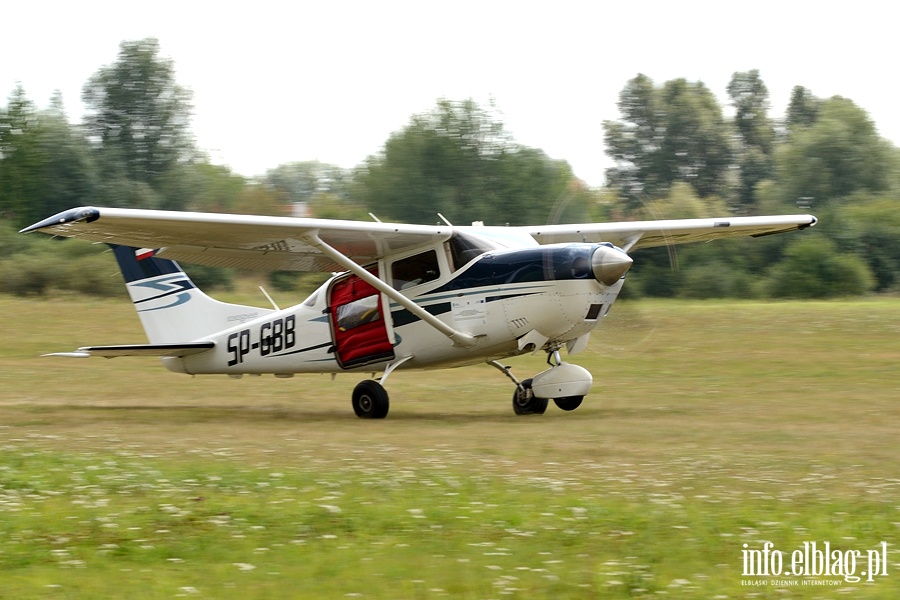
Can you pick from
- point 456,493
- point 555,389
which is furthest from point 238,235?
point 456,493

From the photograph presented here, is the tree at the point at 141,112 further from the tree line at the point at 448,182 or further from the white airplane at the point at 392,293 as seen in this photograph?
the white airplane at the point at 392,293

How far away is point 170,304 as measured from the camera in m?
17.1

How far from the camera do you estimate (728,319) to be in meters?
29.4

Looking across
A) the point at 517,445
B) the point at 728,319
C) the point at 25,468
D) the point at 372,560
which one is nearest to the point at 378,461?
the point at 517,445

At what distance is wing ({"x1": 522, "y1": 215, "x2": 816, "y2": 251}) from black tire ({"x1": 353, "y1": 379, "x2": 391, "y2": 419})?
3250mm

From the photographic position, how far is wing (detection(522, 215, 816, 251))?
52.0 feet

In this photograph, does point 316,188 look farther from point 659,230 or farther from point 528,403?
point 528,403

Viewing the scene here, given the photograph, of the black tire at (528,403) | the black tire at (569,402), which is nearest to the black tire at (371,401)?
the black tire at (528,403)

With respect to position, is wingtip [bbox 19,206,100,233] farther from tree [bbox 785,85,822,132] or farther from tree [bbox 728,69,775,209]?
tree [bbox 785,85,822,132]

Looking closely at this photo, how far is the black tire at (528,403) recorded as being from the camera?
14.2 meters

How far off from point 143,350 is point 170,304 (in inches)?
Answer: 59.2

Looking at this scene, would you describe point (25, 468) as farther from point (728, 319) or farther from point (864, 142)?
point (864, 142)

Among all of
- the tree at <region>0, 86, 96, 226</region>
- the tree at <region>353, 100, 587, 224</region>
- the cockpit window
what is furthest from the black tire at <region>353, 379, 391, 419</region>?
the tree at <region>0, 86, 96, 226</region>

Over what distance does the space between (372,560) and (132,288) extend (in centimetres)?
1225
